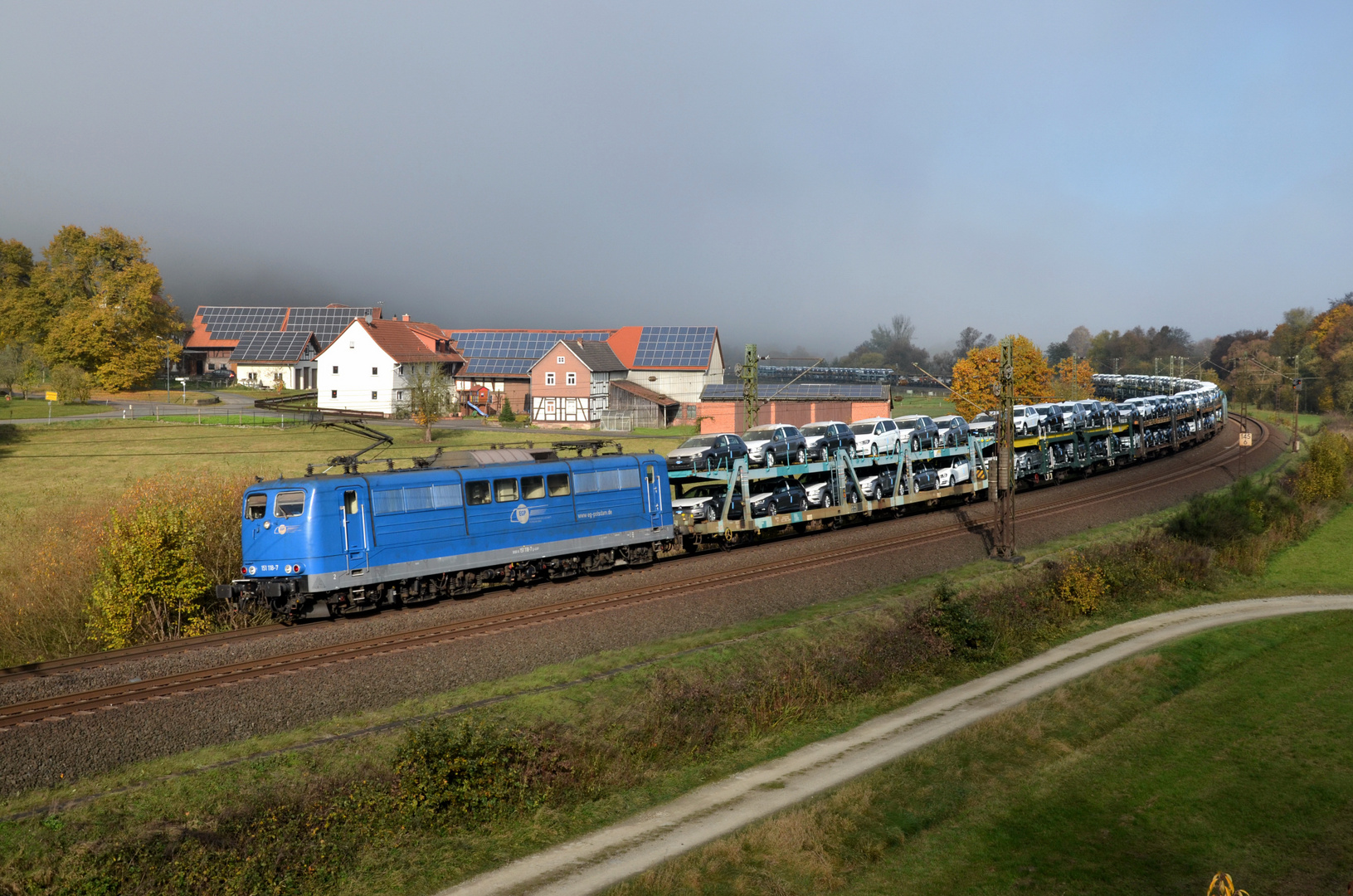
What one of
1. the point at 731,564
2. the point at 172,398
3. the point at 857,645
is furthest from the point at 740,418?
the point at 857,645

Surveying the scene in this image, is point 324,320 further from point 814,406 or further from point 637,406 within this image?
point 814,406

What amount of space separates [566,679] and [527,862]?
686cm

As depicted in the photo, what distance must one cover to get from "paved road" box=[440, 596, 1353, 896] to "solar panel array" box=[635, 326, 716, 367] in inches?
2644

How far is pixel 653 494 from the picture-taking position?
29859 mm

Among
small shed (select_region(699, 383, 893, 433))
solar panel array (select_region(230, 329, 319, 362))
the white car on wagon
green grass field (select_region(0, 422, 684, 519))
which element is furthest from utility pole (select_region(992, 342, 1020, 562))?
solar panel array (select_region(230, 329, 319, 362))

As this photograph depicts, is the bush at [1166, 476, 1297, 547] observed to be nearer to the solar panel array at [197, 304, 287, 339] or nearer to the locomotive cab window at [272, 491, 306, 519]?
the locomotive cab window at [272, 491, 306, 519]

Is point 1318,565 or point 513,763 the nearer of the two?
point 513,763

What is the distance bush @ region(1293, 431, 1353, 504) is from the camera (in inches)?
1954

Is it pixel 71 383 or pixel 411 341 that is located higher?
pixel 411 341

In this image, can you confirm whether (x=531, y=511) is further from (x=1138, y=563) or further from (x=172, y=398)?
(x=172, y=398)

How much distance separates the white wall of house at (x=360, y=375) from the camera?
85375mm

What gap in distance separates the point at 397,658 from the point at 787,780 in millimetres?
8762

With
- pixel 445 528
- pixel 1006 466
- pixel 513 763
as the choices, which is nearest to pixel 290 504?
pixel 445 528

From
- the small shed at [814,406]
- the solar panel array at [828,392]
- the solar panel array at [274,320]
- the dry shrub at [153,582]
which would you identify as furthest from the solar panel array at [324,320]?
the dry shrub at [153,582]
